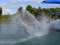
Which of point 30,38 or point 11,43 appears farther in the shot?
point 30,38

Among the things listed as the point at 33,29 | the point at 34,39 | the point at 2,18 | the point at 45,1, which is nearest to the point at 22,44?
the point at 34,39

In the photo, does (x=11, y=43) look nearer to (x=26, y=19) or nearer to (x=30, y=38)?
(x=30, y=38)

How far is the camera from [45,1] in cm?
1972

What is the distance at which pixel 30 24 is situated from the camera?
18094mm

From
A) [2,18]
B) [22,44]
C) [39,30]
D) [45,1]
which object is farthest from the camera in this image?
[2,18]

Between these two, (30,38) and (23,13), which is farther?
(23,13)

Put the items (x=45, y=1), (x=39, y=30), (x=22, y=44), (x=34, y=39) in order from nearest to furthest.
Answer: (x=22, y=44), (x=34, y=39), (x=39, y=30), (x=45, y=1)

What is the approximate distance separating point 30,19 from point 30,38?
72.9 inches

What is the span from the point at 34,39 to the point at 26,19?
9.20 ft

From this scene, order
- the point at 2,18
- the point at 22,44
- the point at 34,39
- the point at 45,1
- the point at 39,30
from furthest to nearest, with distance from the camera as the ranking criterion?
the point at 2,18, the point at 45,1, the point at 39,30, the point at 34,39, the point at 22,44

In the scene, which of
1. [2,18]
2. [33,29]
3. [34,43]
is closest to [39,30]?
[33,29]

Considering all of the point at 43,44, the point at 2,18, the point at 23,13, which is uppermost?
the point at 23,13

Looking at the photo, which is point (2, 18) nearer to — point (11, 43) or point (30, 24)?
point (30, 24)

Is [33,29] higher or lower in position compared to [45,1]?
lower
